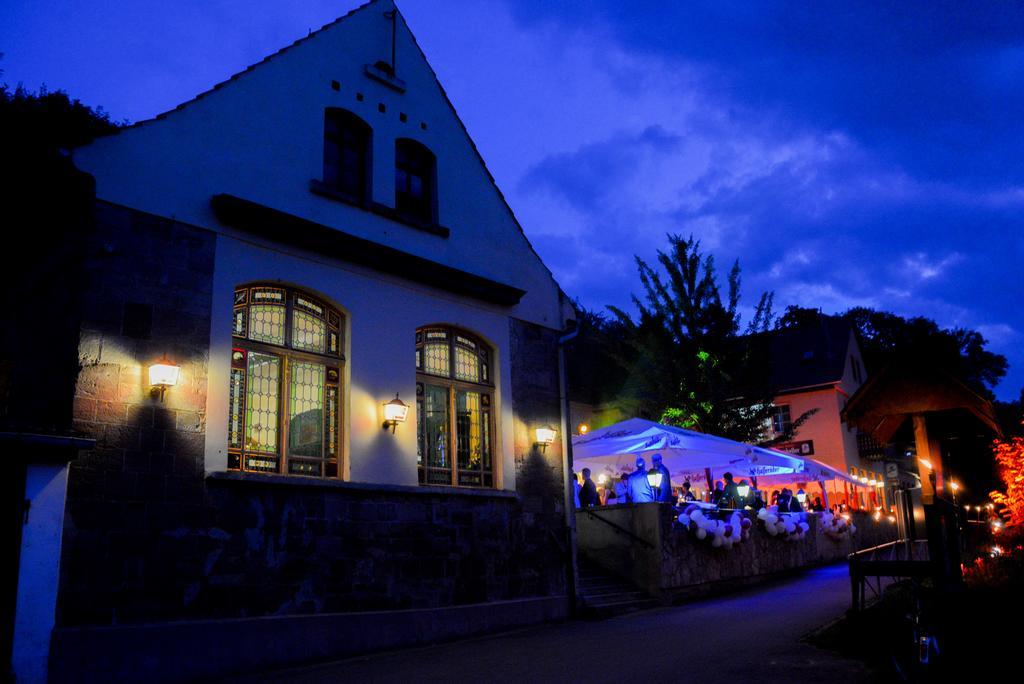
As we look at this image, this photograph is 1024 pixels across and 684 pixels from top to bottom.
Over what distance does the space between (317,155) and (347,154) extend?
0.80 meters

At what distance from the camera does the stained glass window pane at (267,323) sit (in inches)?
423

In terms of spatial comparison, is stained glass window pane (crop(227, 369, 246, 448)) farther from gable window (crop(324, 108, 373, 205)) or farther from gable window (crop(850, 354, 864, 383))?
gable window (crop(850, 354, 864, 383))

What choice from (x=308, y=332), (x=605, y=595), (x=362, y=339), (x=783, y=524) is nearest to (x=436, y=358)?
(x=362, y=339)

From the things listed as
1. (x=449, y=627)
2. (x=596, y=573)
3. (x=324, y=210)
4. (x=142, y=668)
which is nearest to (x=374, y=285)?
(x=324, y=210)

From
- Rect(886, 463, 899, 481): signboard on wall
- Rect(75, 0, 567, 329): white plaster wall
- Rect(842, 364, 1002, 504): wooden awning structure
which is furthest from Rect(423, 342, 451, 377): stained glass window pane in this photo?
Rect(886, 463, 899, 481): signboard on wall

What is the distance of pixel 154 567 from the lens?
891cm

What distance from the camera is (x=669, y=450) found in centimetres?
1847

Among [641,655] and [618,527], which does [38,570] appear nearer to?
[641,655]

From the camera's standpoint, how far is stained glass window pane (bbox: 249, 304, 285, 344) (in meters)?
10.7

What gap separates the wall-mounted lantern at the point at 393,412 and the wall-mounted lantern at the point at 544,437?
2921 mm

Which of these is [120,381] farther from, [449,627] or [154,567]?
[449,627]

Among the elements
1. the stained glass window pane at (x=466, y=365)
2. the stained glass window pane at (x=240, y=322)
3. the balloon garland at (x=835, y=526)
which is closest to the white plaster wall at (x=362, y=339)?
the stained glass window pane at (x=240, y=322)

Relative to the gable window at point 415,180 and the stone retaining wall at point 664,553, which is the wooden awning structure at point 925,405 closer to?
the stone retaining wall at point 664,553

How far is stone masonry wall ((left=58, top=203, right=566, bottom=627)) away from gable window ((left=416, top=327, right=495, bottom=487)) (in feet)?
2.72
